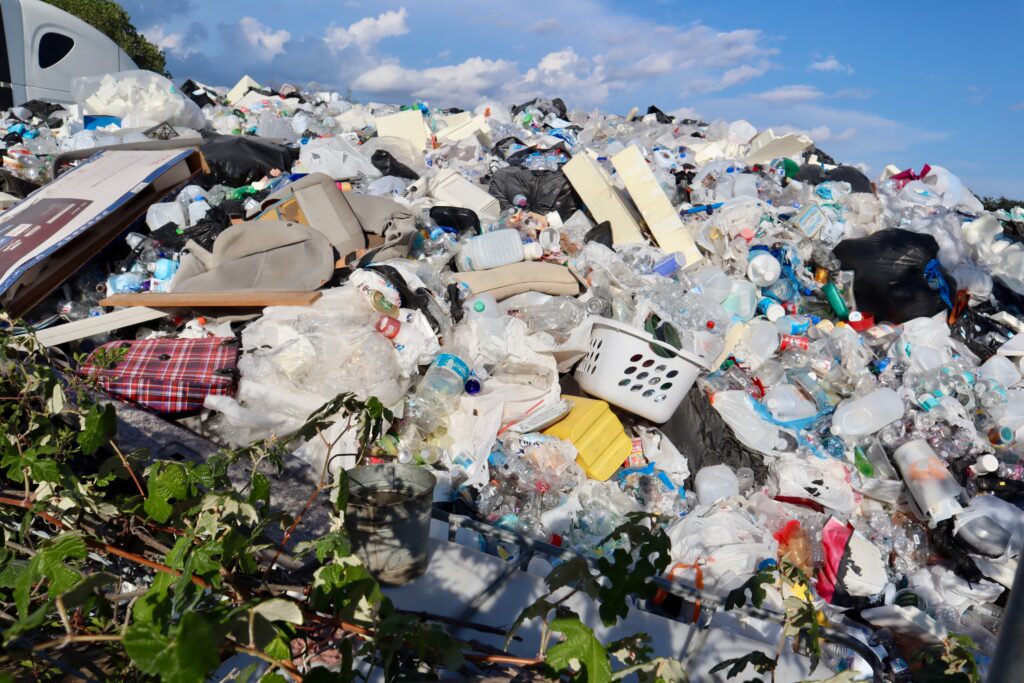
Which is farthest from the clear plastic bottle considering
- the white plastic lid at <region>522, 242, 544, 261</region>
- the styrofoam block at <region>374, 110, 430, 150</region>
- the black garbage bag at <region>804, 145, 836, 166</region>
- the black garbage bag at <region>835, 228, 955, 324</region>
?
the black garbage bag at <region>804, 145, 836, 166</region>

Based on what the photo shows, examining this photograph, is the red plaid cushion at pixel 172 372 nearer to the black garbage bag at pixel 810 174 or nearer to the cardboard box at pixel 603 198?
the cardboard box at pixel 603 198


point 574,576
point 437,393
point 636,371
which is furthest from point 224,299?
point 574,576

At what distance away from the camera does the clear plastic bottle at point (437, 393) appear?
3.07 m

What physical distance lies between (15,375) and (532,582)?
1163mm

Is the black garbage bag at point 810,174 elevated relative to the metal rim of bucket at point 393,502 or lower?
lower

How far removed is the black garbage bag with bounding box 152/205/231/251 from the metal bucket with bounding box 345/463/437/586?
10.3 feet

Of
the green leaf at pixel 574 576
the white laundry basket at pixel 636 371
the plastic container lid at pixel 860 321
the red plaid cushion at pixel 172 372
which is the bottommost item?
the plastic container lid at pixel 860 321

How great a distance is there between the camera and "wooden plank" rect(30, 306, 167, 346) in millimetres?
3182

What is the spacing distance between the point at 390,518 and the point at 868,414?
10.3 ft

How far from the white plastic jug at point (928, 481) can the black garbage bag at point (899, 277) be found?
3.54 ft

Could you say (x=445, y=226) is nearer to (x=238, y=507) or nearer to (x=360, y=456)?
(x=360, y=456)

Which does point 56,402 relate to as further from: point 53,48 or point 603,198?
point 53,48

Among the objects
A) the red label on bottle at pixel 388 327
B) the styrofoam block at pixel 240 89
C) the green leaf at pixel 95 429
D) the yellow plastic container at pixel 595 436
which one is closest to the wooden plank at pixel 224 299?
the red label on bottle at pixel 388 327

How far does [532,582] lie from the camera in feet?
4.92
